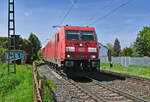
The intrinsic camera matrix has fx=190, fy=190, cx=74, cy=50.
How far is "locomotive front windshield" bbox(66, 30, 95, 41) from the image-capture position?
481 inches

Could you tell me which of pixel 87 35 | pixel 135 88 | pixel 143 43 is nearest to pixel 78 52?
pixel 87 35

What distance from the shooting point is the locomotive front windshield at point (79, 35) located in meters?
12.2

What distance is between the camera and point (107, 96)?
23.6ft

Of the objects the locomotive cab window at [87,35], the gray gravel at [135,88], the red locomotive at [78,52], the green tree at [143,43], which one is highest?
the green tree at [143,43]

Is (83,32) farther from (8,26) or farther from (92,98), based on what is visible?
(92,98)

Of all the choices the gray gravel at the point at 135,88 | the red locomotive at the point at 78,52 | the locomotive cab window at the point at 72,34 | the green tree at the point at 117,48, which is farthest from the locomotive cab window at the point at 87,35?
the green tree at the point at 117,48

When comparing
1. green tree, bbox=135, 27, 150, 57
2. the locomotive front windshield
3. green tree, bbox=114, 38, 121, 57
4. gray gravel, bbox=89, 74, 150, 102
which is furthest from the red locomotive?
green tree, bbox=114, 38, 121, 57

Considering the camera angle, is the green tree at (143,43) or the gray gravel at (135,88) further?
the green tree at (143,43)

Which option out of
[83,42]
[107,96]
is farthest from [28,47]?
[107,96]

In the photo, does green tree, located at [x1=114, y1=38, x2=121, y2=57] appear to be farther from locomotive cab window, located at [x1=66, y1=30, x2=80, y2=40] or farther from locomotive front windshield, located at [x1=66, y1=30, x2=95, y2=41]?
locomotive cab window, located at [x1=66, y1=30, x2=80, y2=40]

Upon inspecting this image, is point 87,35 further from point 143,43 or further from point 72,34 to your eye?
point 143,43

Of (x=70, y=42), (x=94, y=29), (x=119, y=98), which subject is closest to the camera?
(x=119, y=98)

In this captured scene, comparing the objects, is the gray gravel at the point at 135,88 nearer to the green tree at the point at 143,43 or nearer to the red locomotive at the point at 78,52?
the red locomotive at the point at 78,52

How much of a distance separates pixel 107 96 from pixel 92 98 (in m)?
0.70
